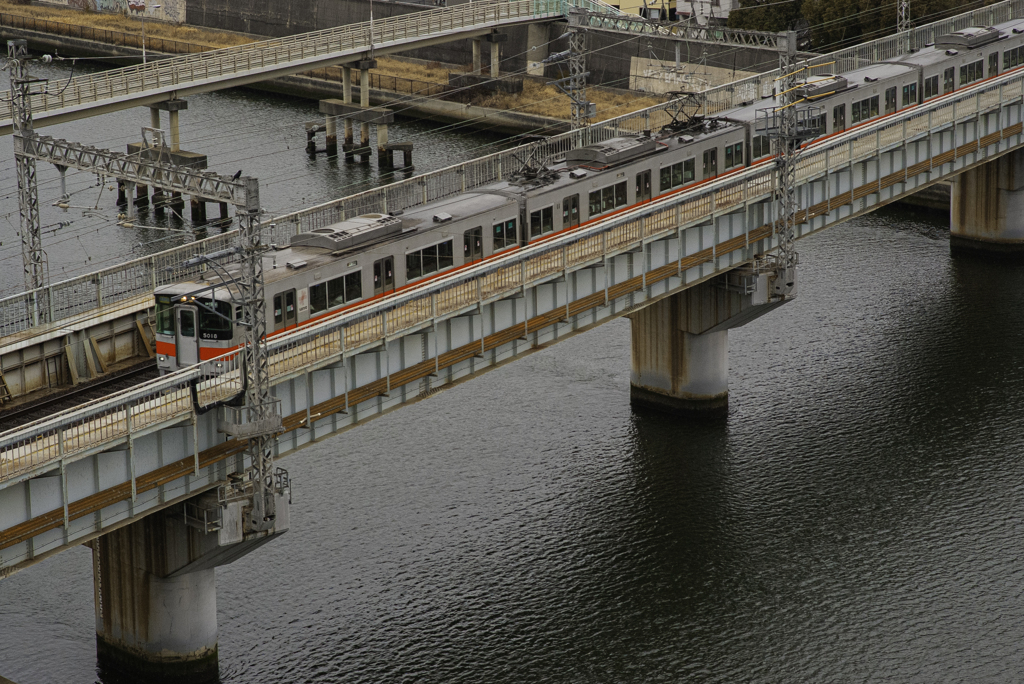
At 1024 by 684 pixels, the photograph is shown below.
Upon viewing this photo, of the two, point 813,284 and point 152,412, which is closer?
point 152,412

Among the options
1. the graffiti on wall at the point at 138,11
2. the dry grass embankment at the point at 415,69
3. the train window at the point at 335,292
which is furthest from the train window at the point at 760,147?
the graffiti on wall at the point at 138,11

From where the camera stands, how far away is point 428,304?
45969 millimetres

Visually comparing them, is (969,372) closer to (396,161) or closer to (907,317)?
(907,317)

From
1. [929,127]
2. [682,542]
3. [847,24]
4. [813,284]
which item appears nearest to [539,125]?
A: [847,24]

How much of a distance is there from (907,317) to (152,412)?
4537 cm

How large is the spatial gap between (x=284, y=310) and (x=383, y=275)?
14.9 ft

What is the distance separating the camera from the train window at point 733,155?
2539 inches

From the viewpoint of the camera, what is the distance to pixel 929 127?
66.9 meters

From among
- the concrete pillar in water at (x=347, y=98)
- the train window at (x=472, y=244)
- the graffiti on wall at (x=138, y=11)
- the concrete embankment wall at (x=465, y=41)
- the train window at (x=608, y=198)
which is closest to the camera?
the train window at (x=472, y=244)

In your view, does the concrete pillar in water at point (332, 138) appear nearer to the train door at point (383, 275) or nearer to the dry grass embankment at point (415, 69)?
the dry grass embankment at point (415, 69)

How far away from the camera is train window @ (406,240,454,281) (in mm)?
51469

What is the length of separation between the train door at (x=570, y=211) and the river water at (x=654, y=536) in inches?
360

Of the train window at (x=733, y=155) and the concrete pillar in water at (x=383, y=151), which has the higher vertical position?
the train window at (x=733, y=155)

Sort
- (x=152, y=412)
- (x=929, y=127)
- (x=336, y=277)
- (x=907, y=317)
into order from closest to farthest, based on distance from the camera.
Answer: (x=152, y=412)
(x=336, y=277)
(x=929, y=127)
(x=907, y=317)
